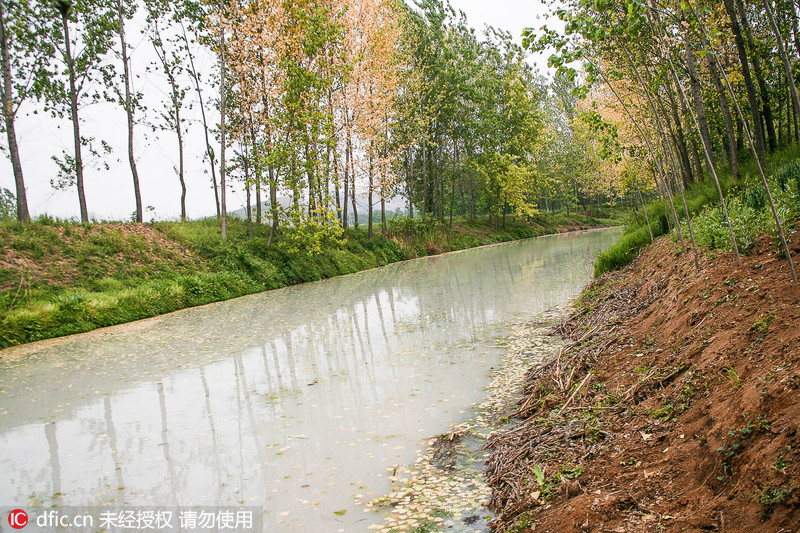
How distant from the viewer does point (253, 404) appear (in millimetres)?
6004

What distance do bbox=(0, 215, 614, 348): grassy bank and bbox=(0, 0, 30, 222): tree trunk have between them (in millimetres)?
779

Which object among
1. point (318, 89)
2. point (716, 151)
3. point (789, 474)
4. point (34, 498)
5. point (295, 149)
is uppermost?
point (318, 89)

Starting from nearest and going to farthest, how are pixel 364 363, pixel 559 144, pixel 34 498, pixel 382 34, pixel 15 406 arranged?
pixel 34 498, pixel 15 406, pixel 364 363, pixel 382 34, pixel 559 144

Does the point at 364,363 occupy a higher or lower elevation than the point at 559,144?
lower

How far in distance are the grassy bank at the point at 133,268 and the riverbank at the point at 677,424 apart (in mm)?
10578

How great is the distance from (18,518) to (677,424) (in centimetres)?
441

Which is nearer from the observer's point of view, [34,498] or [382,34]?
[34,498]

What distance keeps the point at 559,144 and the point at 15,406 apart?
52.6 m

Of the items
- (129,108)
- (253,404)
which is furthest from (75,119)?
(253,404)

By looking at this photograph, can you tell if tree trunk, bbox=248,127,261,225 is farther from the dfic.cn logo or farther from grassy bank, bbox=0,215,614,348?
the dfic.cn logo

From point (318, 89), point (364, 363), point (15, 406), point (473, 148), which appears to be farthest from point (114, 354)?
point (473, 148)

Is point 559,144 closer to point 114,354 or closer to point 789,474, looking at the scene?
point 114,354

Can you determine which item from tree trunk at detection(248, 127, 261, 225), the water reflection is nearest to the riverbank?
the water reflection

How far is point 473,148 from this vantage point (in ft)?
125
